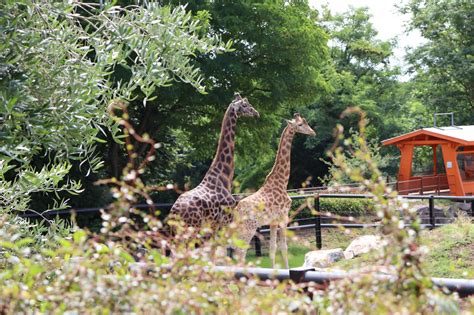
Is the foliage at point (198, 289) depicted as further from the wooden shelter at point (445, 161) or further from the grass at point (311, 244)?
the wooden shelter at point (445, 161)

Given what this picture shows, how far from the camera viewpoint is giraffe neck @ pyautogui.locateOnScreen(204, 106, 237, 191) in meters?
7.55

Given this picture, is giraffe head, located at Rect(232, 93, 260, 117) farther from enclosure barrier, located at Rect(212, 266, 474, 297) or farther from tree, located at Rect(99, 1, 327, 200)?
tree, located at Rect(99, 1, 327, 200)

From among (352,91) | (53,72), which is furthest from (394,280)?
(352,91)

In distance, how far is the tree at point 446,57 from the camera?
32906 millimetres

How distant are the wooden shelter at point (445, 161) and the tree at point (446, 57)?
9.05 m

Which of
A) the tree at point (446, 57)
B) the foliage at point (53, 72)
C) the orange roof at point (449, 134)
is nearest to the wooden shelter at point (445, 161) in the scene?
the orange roof at point (449, 134)

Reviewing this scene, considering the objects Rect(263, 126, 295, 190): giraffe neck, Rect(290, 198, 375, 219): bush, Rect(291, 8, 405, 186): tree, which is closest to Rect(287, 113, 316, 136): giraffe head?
Rect(263, 126, 295, 190): giraffe neck

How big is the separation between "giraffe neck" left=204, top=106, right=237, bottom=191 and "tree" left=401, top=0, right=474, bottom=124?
26.5 m

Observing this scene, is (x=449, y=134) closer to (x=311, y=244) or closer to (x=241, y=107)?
(x=311, y=244)

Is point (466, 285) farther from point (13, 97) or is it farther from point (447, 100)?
point (447, 100)

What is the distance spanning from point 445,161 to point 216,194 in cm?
1654

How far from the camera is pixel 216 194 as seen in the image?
7441 mm

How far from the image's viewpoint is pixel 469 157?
24.8 m

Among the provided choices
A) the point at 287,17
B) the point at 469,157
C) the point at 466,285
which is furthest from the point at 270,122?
the point at 466,285
